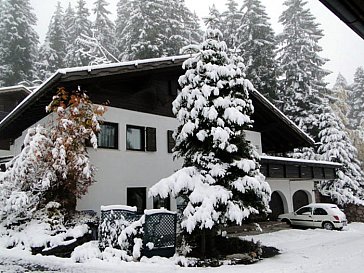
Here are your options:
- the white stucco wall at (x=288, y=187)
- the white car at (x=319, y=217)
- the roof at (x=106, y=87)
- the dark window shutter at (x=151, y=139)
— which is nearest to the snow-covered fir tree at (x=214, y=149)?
the roof at (x=106, y=87)

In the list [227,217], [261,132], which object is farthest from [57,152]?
[261,132]

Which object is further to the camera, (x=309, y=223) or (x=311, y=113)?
(x=311, y=113)

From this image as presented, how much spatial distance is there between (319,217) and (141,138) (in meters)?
10.3

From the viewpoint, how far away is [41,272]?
7801 mm

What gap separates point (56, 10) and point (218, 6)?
1798cm

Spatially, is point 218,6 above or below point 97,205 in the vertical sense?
above

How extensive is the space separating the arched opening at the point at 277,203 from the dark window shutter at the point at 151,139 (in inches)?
354

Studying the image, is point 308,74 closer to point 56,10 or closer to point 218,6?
point 218,6

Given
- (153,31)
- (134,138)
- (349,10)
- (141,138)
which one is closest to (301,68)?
(153,31)

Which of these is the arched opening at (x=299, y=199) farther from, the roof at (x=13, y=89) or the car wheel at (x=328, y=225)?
the roof at (x=13, y=89)

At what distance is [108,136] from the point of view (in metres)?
13.9

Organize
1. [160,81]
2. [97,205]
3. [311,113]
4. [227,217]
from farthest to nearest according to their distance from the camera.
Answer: [311,113]
[160,81]
[97,205]
[227,217]

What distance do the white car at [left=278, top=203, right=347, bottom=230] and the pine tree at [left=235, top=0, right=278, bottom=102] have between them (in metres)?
13.1

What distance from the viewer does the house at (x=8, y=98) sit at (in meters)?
22.8
